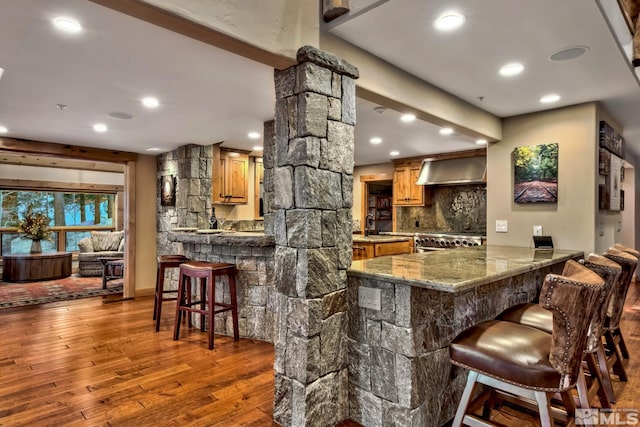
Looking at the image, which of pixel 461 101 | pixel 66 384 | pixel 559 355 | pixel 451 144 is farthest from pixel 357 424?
pixel 451 144

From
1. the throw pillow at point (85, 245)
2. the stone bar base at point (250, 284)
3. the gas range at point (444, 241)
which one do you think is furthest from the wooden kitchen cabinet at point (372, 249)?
the throw pillow at point (85, 245)

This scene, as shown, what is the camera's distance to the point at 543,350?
152cm

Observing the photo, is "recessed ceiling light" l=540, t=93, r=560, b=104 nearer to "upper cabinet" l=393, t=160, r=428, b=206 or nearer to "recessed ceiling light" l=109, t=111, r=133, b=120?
"upper cabinet" l=393, t=160, r=428, b=206

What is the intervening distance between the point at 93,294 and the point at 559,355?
6194mm

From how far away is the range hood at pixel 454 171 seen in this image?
18.1ft

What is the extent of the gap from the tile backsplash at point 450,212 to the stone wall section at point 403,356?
4.20 meters

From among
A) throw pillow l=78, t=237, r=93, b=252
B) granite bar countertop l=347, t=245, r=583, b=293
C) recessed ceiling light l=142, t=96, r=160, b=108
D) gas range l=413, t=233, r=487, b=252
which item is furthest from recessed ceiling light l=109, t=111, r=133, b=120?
throw pillow l=78, t=237, r=93, b=252

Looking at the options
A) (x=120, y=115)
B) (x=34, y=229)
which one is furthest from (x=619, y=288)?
(x=34, y=229)

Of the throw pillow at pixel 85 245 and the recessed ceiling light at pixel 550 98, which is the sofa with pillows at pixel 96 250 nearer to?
the throw pillow at pixel 85 245

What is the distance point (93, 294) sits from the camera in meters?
5.65

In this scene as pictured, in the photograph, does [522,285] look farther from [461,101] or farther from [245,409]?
→ [245,409]

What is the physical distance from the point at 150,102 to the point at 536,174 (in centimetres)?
360

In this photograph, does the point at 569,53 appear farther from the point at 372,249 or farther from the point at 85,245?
the point at 85,245

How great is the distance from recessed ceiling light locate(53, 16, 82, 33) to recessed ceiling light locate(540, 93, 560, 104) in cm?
330
